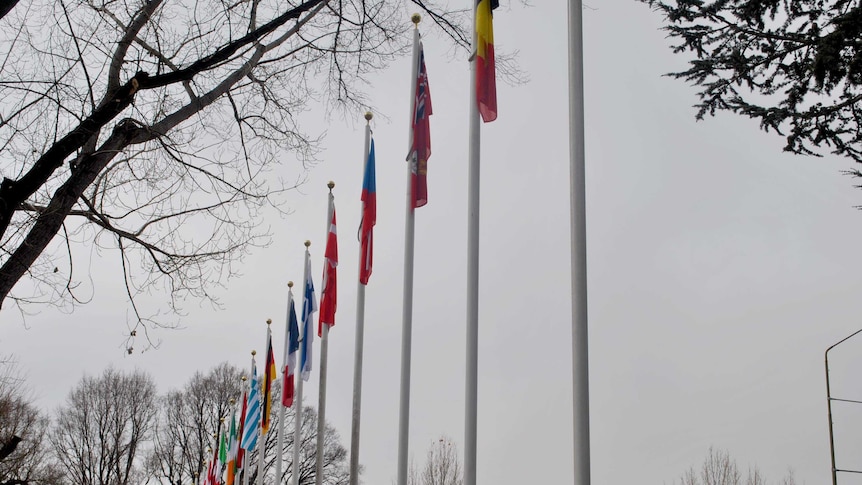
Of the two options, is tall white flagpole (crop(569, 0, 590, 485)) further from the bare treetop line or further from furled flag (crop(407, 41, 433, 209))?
the bare treetop line

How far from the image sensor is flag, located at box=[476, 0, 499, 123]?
10219 millimetres

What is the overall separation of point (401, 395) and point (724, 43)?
8416mm

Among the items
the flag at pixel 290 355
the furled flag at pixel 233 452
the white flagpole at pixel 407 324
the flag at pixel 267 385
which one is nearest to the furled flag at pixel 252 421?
Result: the flag at pixel 267 385

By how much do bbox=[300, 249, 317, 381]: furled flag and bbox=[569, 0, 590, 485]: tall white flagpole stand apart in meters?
10.7

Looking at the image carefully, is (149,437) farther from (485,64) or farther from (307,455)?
(485,64)

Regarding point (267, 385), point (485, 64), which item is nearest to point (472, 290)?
point (485, 64)

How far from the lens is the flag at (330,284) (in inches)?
648

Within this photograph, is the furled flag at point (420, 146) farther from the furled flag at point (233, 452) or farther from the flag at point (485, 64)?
the furled flag at point (233, 452)

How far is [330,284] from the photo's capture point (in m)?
16.5

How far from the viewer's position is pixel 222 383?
50406mm

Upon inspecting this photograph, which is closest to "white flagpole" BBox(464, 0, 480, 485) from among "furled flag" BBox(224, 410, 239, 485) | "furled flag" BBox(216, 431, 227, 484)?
"furled flag" BBox(224, 410, 239, 485)

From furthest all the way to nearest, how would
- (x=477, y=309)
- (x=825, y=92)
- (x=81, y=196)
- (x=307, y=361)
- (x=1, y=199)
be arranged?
(x=307, y=361)
(x=825, y=92)
(x=477, y=309)
(x=81, y=196)
(x=1, y=199)

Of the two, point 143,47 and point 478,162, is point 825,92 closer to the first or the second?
point 478,162

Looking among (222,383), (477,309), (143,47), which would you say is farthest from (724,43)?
(222,383)
